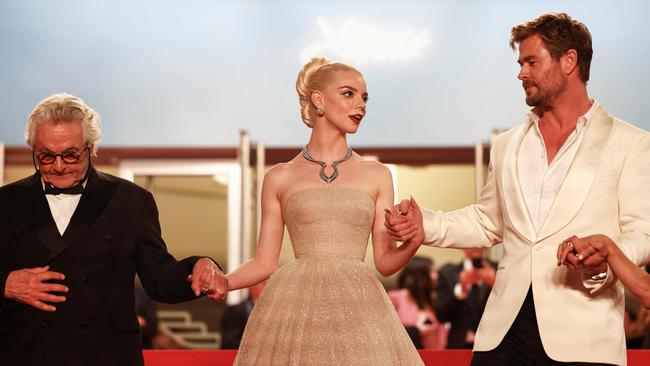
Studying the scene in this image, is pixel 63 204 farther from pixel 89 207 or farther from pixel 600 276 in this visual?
pixel 600 276

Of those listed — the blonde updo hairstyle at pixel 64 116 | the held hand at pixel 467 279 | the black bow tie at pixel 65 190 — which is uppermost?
the blonde updo hairstyle at pixel 64 116

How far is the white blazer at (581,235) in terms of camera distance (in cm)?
320

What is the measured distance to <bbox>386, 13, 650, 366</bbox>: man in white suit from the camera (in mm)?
3211

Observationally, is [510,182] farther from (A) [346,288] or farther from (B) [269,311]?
(B) [269,311]

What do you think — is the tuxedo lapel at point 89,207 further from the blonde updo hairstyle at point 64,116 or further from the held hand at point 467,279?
the held hand at point 467,279

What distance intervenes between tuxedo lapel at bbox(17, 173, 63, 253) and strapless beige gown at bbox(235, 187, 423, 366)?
0.68m

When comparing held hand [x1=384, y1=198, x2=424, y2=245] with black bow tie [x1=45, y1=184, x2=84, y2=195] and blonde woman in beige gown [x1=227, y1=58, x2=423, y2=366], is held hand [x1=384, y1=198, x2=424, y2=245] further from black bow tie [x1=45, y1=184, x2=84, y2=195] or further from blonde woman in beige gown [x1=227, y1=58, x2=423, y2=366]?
black bow tie [x1=45, y1=184, x2=84, y2=195]

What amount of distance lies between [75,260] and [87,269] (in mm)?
45

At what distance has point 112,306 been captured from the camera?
3.33 meters

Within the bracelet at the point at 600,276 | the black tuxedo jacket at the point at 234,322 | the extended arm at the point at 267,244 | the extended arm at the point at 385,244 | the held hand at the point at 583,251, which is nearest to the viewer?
the held hand at the point at 583,251

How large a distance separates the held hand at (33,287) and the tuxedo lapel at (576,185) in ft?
4.80

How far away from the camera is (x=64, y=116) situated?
3.39 m

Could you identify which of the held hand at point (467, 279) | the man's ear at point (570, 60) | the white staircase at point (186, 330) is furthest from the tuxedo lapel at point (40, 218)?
the white staircase at point (186, 330)

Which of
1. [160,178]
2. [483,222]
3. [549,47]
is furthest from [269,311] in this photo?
[160,178]
